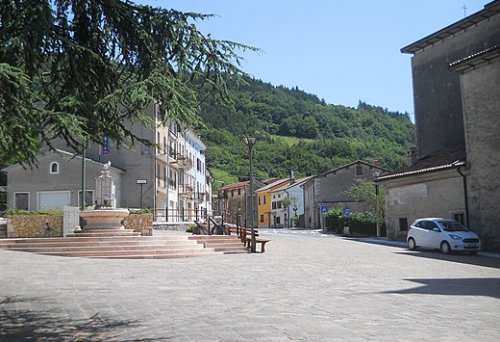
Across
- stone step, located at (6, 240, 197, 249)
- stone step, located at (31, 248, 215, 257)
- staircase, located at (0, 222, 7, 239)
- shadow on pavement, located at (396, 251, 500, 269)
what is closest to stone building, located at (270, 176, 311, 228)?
staircase, located at (0, 222, 7, 239)

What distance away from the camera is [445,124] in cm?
3189

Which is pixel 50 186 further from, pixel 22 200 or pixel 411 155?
pixel 411 155

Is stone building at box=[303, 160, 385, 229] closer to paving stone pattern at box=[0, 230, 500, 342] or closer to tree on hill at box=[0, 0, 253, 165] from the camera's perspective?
paving stone pattern at box=[0, 230, 500, 342]

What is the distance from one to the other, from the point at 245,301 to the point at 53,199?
35390 mm

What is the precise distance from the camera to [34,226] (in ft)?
90.3

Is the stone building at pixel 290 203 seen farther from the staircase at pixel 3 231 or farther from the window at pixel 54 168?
the staircase at pixel 3 231

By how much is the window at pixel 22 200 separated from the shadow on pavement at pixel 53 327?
3537cm

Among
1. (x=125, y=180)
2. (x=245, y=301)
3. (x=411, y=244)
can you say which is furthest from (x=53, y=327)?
(x=125, y=180)

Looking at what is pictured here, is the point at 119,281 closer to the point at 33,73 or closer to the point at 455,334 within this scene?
the point at 33,73

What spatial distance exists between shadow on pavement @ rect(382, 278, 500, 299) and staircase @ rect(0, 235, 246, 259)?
9.86 meters

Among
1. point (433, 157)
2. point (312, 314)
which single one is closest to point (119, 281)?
point (312, 314)

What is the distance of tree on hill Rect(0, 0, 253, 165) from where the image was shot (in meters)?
5.90

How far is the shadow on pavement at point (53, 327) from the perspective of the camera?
6.51 metres

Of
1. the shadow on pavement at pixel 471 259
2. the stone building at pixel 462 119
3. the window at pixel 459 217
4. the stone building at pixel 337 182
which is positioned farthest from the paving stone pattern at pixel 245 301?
the stone building at pixel 337 182
